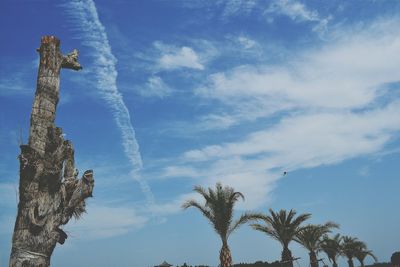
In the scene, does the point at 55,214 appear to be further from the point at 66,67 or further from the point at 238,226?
the point at 238,226

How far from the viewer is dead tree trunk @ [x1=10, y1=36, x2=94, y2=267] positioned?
634 centimetres

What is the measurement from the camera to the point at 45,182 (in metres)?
6.64

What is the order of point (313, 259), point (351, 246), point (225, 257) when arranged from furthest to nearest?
point (351, 246), point (313, 259), point (225, 257)

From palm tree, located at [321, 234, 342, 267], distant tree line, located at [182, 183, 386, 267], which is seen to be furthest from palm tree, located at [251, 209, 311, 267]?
palm tree, located at [321, 234, 342, 267]

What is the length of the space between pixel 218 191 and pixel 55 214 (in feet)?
52.9

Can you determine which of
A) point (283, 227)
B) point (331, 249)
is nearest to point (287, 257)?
point (283, 227)

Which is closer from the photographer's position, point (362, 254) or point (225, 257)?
point (225, 257)

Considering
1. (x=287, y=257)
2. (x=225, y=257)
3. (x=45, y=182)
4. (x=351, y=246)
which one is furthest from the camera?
(x=351, y=246)

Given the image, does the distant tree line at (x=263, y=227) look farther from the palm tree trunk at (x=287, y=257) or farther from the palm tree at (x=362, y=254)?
the palm tree at (x=362, y=254)

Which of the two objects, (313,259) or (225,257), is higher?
(313,259)

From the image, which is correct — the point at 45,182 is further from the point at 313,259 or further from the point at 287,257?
the point at 313,259

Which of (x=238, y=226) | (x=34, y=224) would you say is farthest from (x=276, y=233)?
(x=34, y=224)

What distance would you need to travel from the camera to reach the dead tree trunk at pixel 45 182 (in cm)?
634

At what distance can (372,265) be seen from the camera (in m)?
44.7
